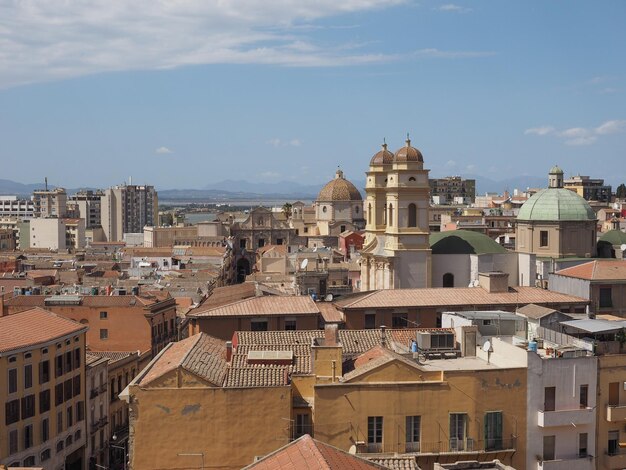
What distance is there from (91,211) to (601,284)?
6583 inches

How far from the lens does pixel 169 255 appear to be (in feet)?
309

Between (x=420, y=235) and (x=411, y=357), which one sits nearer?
(x=411, y=357)

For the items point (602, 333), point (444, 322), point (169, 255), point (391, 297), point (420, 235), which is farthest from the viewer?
point (169, 255)

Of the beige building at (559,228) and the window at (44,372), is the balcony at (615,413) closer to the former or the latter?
the window at (44,372)

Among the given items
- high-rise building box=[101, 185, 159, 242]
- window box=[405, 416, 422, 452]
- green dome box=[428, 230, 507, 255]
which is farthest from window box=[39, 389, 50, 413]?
high-rise building box=[101, 185, 159, 242]

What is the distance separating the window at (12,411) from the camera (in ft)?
112

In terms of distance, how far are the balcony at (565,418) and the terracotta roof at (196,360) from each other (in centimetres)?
847

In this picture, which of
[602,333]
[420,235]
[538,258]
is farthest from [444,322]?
[538,258]

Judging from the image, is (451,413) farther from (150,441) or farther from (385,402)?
(150,441)

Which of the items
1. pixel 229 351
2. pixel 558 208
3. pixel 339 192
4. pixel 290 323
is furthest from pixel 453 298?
pixel 339 192

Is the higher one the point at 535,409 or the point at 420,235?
the point at 420,235

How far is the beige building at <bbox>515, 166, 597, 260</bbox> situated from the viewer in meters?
54.8

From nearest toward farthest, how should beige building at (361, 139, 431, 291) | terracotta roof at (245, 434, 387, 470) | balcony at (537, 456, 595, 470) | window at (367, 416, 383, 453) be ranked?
terracotta roof at (245, 434, 387, 470), window at (367, 416, 383, 453), balcony at (537, 456, 595, 470), beige building at (361, 139, 431, 291)

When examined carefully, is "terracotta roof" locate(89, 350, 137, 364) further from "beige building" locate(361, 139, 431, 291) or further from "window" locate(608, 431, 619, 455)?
"window" locate(608, 431, 619, 455)
